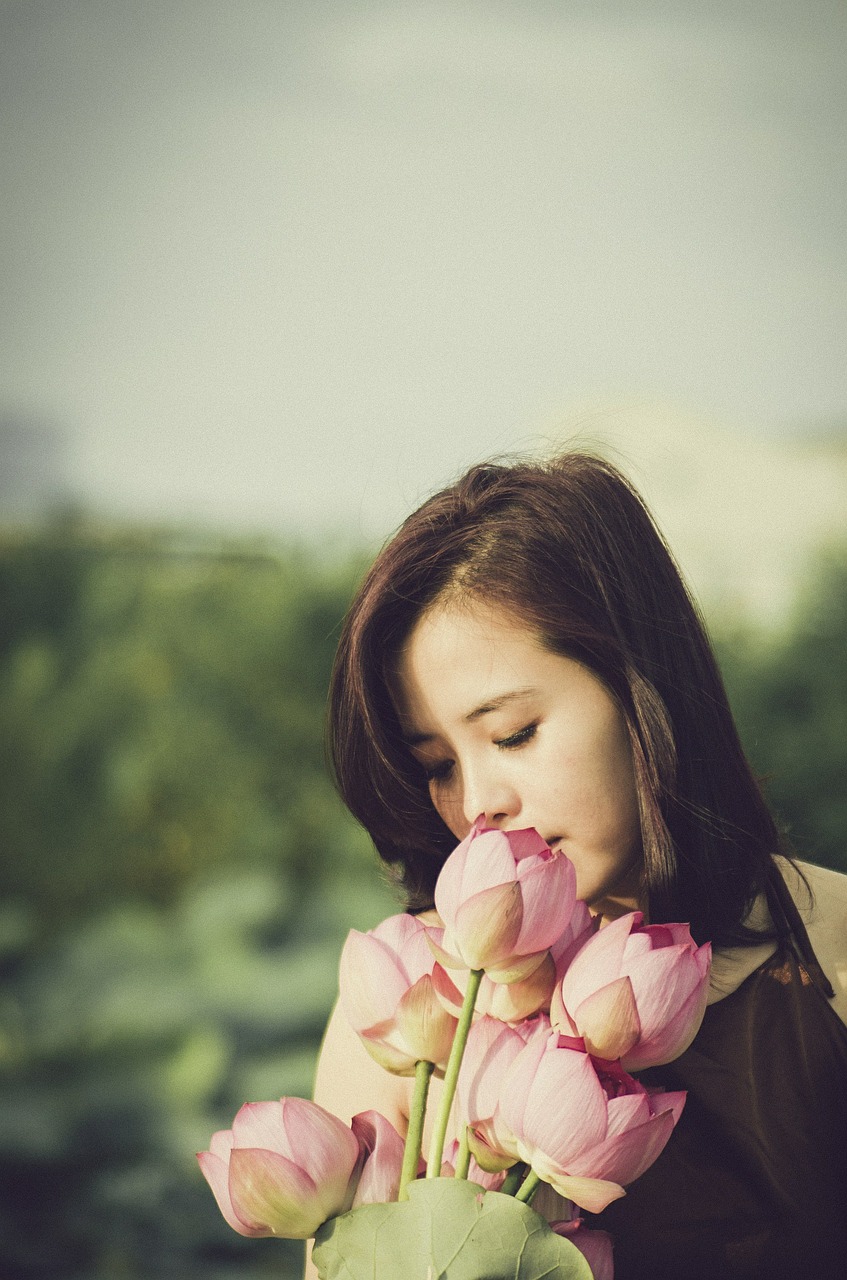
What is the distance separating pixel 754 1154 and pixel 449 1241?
1.44ft

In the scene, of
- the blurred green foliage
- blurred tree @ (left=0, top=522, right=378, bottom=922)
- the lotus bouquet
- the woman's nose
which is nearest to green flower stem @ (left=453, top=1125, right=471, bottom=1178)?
the lotus bouquet

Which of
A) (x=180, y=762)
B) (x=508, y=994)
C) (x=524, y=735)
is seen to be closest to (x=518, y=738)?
(x=524, y=735)

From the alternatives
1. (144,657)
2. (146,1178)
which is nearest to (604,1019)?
(146,1178)

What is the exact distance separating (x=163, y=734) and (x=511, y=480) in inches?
104

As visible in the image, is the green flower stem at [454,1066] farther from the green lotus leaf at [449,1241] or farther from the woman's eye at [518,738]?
the woman's eye at [518,738]

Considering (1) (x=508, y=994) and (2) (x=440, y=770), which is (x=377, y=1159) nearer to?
(1) (x=508, y=994)

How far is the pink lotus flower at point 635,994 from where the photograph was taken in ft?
1.64

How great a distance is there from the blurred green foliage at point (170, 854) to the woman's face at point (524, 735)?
1571 mm

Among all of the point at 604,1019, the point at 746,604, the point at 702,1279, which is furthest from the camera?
the point at 746,604

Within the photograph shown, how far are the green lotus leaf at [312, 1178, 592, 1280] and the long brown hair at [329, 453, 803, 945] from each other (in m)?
0.38

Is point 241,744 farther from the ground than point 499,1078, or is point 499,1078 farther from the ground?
point 241,744

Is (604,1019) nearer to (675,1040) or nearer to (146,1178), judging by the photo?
(675,1040)

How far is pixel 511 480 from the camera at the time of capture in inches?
36.9

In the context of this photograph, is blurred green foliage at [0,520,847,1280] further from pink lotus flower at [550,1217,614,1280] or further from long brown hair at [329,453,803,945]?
pink lotus flower at [550,1217,614,1280]
